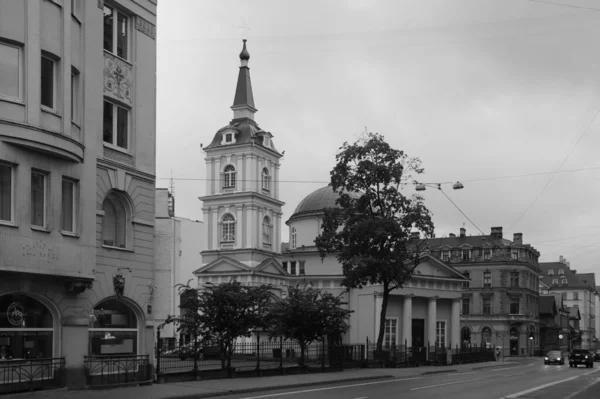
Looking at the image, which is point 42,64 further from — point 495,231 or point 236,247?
point 495,231

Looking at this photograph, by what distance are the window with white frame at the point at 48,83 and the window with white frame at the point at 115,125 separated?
3.38 m

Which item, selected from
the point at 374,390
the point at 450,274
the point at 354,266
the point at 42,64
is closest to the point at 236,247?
the point at 450,274

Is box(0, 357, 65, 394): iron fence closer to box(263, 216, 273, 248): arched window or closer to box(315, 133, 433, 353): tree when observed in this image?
box(315, 133, 433, 353): tree

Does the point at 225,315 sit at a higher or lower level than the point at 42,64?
lower

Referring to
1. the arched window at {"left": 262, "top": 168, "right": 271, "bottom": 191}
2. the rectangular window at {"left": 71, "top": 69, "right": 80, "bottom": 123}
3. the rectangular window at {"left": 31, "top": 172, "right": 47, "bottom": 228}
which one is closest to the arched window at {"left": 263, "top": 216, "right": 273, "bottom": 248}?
the arched window at {"left": 262, "top": 168, "right": 271, "bottom": 191}

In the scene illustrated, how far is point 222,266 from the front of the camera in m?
70.6

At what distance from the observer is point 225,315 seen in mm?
31109

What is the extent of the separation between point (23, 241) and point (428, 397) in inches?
498

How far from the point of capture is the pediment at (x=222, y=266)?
69562mm

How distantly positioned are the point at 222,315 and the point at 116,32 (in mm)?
11579

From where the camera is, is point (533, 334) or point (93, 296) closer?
point (93, 296)

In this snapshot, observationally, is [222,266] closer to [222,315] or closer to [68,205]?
[222,315]

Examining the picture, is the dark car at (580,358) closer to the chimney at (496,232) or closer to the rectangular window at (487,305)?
the rectangular window at (487,305)

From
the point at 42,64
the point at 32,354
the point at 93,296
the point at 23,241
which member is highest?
the point at 42,64
